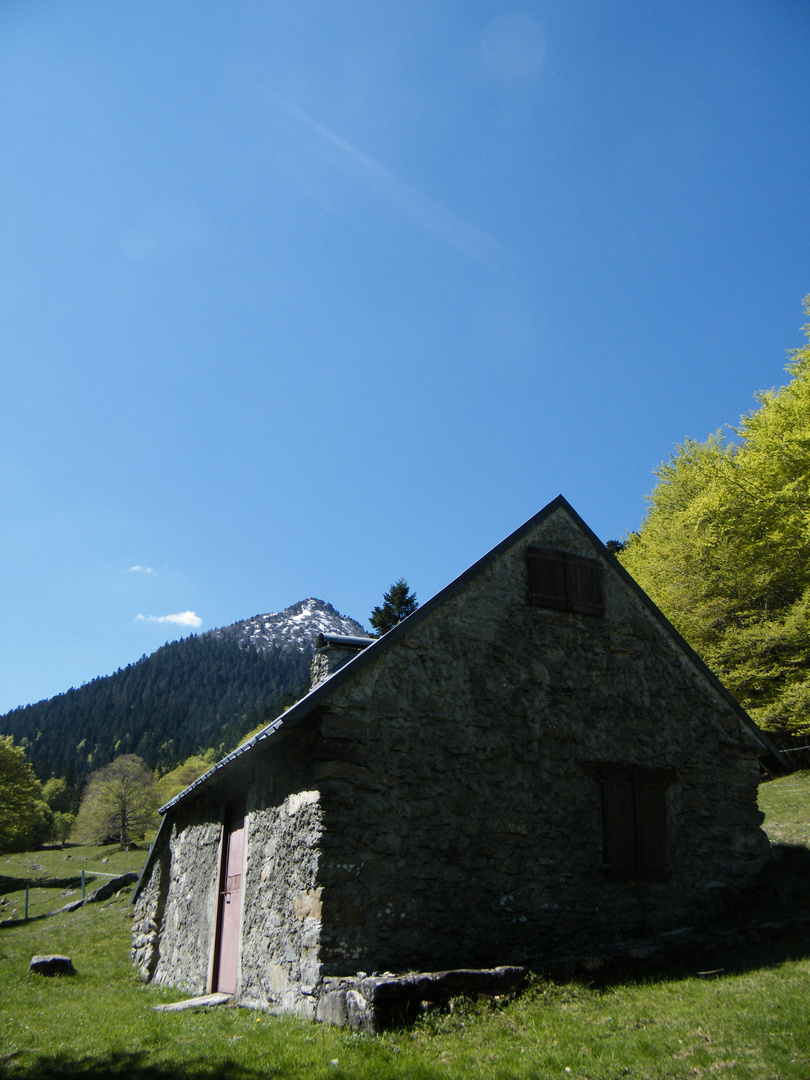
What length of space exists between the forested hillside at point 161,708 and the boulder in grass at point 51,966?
90.5m

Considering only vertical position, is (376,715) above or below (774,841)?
above

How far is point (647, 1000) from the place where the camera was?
22.5ft

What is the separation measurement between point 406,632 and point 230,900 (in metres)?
4.61

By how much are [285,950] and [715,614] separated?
1596 cm

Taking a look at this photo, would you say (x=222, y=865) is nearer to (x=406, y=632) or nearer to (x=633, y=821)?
(x=406, y=632)

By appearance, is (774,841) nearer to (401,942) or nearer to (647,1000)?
(647,1000)

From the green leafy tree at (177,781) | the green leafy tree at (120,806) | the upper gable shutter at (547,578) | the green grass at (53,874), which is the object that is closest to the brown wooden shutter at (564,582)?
the upper gable shutter at (547,578)

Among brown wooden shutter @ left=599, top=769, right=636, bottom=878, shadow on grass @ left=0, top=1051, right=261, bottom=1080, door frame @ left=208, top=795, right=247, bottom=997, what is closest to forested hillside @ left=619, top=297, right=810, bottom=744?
brown wooden shutter @ left=599, top=769, right=636, bottom=878

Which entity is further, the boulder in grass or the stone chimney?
the boulder in grass

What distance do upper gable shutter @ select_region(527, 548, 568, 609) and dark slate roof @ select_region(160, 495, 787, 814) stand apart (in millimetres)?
427

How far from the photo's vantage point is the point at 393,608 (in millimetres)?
38688

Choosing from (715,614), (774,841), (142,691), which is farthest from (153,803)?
(142,691)

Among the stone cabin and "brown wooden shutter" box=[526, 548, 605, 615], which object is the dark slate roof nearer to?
the stone cabin

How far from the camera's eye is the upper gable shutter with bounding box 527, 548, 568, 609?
1047cm
